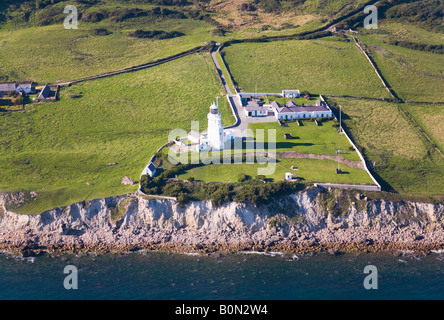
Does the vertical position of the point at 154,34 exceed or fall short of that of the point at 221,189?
Result: it exceeds it

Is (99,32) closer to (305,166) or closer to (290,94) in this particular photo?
(290,94)

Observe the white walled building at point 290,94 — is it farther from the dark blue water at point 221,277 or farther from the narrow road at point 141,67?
the dark blue water at point 221,277

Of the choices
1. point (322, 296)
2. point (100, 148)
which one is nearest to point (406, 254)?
point (322, 296)

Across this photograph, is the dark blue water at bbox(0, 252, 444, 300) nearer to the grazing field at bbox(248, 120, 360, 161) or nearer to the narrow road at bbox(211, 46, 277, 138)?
the grazing field at bbox(248, 120, 360, 161)

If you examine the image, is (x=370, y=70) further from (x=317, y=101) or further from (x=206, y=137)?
(x=206, y=137)

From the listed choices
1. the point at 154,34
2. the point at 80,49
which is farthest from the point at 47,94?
the point at 154,34

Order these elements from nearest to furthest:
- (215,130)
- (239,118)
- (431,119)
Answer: (215,130) < (239,118) < (431,119)

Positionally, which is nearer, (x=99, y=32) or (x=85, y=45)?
(x=85, y=45)
